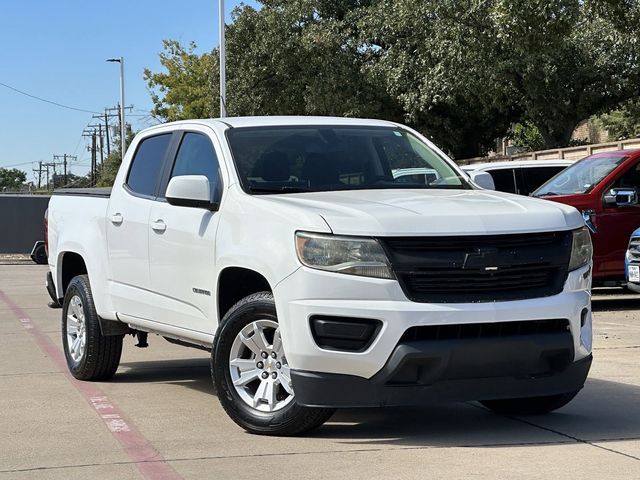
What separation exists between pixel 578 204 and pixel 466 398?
7887mm

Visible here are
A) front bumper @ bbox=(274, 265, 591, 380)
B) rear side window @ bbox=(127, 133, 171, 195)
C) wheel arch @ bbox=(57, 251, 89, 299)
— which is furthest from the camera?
wheel arch @ bbox=(57, 251, 89, 299)

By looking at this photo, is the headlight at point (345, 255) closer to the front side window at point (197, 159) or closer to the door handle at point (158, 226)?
the front side window at point (197, 159)

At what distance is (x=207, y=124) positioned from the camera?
25.1 feet

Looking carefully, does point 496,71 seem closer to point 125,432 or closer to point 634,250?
point 634,250

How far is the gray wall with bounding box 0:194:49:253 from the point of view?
112 feet

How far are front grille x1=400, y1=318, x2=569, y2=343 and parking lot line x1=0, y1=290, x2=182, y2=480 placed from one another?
143 centimetres

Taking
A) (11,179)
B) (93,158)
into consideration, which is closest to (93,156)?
(93,158)

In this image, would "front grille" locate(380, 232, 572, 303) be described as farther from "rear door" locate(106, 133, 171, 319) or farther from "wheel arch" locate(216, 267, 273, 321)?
"rear door" locate(106, 133, 171, 319)

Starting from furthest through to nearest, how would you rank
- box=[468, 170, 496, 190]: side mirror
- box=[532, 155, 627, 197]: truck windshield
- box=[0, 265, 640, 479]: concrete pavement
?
1. box=[532, 155, 627, 197]: truck windshield
2. box=[468, 170, 496, 190]: side mirror
3. box=[0, 265, 640, 479]: concrete pavement

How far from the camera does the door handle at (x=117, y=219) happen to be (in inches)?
322

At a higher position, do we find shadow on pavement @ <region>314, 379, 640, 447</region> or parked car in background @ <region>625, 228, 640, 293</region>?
parked car in background @ <region>625, 228, 640, 293</region>

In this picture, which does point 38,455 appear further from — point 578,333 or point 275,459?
point 578,333

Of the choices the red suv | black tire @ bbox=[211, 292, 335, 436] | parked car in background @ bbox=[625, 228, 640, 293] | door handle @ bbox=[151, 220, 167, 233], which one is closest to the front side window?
door handle @ bbox=[151, 220, 167, 233]

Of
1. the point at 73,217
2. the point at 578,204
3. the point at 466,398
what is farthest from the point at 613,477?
the point at 578,204
